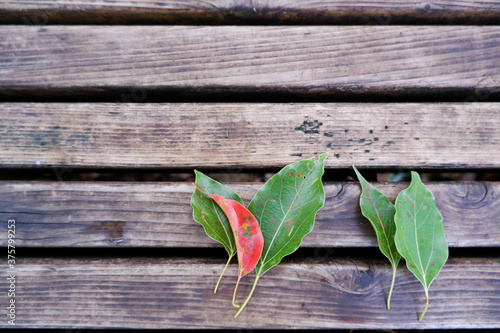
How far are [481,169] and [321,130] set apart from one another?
0.33 metres

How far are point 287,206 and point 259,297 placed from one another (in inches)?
7.5

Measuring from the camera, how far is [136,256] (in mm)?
542

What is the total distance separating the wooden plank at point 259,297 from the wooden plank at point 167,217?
0.05m

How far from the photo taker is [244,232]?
17.8 inches

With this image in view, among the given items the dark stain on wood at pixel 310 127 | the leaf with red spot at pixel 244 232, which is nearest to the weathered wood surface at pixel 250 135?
the dark stain on wood at pixel 310 127

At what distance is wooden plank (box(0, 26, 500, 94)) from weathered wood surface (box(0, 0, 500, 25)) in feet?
0.12

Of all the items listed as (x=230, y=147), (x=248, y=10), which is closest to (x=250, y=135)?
(x=230, y=147)

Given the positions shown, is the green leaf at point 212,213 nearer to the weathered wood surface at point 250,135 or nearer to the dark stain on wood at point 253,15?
the weathered wood surface at point 250,135

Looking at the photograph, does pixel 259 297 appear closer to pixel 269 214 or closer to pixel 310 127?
pixel 269 214

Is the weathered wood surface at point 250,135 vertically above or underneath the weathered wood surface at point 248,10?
underneath

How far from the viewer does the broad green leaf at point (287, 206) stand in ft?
1.52

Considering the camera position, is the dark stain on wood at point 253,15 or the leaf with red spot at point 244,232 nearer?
the leaf with red spot at point 244,232

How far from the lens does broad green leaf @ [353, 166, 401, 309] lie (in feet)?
1.58

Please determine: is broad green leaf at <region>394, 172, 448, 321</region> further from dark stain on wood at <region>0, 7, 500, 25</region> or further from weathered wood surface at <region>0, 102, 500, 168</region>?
dark stain on wood at <region>0, 7, 500, 25</region>
